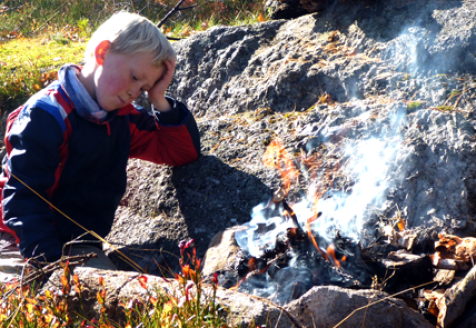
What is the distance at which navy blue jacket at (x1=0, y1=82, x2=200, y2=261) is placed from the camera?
2846 millimetres

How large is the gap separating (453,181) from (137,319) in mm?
2286

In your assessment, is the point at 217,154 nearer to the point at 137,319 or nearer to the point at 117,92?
the point at 117,92

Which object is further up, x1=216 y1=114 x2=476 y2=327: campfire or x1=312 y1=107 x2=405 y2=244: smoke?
x1=312 y1=107 x2=405 y2=244: smoke

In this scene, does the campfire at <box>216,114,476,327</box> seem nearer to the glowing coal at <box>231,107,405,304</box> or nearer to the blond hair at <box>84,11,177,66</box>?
the glowing coal at <box>231,107,405,304</box>

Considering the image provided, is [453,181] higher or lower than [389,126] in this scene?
lower

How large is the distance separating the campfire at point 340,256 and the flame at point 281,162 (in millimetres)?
279

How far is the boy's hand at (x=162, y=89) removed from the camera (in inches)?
131

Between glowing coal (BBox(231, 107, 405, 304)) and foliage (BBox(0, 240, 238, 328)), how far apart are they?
64 centimetres

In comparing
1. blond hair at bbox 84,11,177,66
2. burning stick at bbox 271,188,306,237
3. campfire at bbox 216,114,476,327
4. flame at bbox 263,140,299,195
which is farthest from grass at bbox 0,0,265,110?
campfire at bbox 216,114,476,327

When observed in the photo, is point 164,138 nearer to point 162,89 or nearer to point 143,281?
point 162,89

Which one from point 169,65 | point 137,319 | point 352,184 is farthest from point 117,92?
point 352,184

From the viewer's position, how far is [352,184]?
127 inches

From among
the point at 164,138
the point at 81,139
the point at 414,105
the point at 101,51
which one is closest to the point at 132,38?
the point at 101,51

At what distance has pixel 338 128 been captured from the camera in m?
3.59
